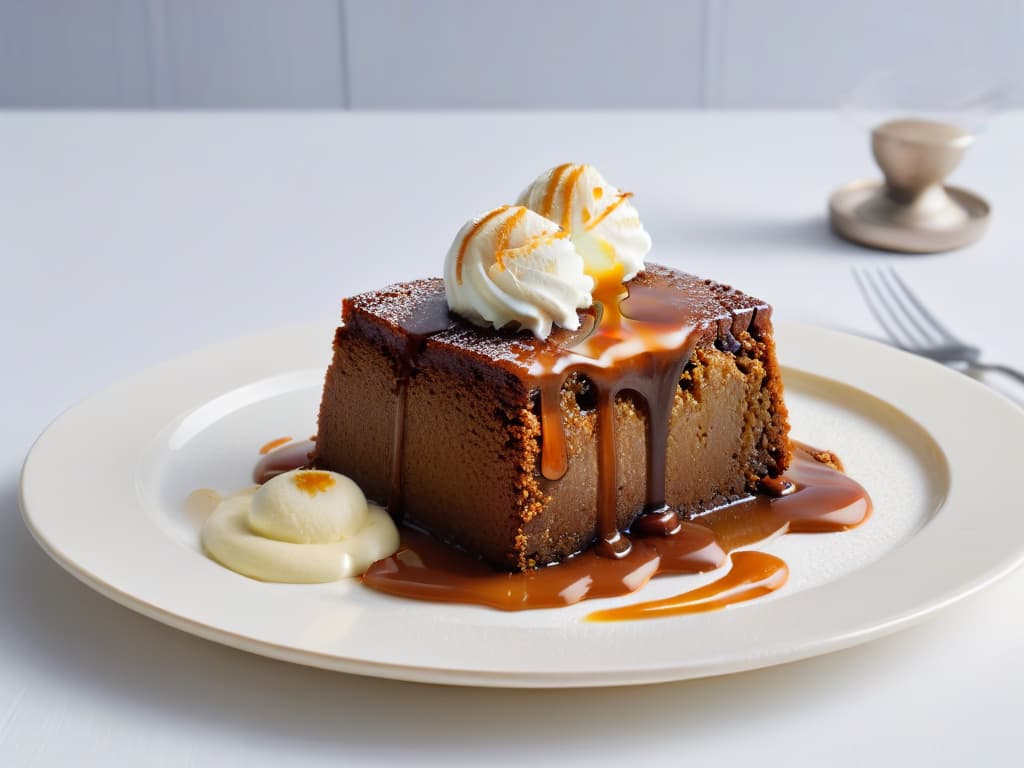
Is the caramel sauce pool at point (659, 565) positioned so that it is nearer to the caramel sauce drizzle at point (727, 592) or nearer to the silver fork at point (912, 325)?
the caramel sauce drizzle at point (727, 592)

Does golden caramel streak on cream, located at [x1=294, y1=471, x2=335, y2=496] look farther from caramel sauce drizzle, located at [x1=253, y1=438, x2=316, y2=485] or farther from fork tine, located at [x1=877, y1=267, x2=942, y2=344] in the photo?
fork tine, located at [x1=877, y1=267, x2=942, y2=344]

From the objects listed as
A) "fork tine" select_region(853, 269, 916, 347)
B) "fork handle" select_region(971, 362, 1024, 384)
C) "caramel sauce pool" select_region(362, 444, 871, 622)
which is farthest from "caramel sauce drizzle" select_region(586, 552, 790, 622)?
"fork tine" select_region(853, 269, 916, 347)

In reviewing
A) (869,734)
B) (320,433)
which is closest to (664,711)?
(869,734)

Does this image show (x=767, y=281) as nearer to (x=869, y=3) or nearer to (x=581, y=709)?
(x=581, y=709)

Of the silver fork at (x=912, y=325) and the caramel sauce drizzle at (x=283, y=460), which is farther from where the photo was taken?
the silver fork at (x=912, y=325)

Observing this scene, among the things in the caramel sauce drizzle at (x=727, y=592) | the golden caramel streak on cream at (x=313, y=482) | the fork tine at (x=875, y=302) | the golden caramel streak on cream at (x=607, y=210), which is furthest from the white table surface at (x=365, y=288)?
the golden caramel streak on cream at (x=607, y=210)

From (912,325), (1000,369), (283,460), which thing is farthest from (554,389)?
(912,325)
